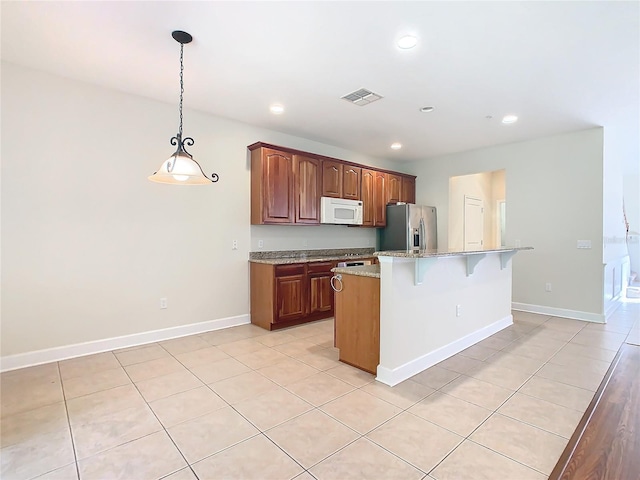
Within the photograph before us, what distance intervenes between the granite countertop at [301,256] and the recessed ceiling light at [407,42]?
267 cm

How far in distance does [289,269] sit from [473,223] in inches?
189

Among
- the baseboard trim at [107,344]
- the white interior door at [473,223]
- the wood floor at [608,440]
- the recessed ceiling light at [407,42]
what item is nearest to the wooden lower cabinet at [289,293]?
the baseboard trim at [107,344]

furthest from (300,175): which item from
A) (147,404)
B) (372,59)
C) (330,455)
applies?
(330,455)

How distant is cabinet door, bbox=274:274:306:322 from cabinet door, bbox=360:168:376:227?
189 cm

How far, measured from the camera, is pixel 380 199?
6008 millimetres

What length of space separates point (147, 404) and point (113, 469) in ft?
2.21

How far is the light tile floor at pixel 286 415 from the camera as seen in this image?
1761mm

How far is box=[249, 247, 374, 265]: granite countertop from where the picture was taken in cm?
443

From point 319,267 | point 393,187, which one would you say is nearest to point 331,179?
point 319,267

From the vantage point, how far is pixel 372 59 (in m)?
2.84

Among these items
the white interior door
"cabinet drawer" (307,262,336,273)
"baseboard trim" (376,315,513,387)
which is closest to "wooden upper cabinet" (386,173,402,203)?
the white interior door

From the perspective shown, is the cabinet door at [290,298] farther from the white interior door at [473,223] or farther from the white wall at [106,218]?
the white interior door at [473,223]

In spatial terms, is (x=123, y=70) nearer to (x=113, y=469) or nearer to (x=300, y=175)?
(x=300, y=175)

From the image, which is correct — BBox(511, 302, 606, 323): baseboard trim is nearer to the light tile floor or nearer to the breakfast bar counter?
the light tile floor
